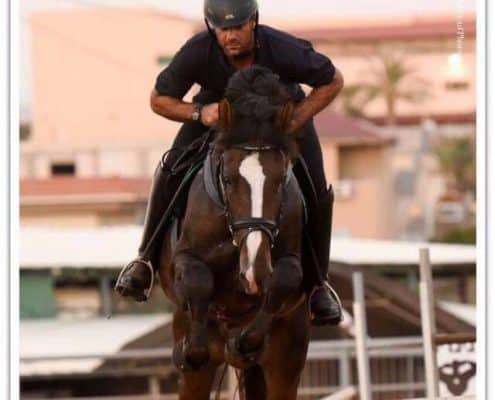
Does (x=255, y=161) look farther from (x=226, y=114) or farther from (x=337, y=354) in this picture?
(x=337, y=354)

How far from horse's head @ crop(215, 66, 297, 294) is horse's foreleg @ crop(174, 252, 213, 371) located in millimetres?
286

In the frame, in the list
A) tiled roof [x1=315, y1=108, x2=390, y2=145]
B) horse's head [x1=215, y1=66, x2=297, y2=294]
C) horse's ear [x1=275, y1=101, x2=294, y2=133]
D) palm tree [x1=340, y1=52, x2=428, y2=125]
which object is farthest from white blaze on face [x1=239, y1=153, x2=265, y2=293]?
palm tree [x1=340, y1=52, x2=428, y2=125]

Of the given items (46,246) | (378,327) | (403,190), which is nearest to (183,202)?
(378,327)

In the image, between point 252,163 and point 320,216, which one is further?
point 320,216

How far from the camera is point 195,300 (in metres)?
8.34

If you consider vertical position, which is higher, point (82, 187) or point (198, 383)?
point (82, 187)

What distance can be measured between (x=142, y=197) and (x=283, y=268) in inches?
1975

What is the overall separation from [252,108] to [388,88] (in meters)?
70.2

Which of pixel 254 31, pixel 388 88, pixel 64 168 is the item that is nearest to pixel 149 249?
pixel 254 31

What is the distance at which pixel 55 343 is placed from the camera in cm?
3158

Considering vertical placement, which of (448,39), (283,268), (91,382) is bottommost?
(91,382)

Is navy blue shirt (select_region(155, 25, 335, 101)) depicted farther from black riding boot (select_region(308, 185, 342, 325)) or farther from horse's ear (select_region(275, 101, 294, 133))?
black riding boot (select_region(308, 185, 342, 325))

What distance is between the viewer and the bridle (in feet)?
26.4
